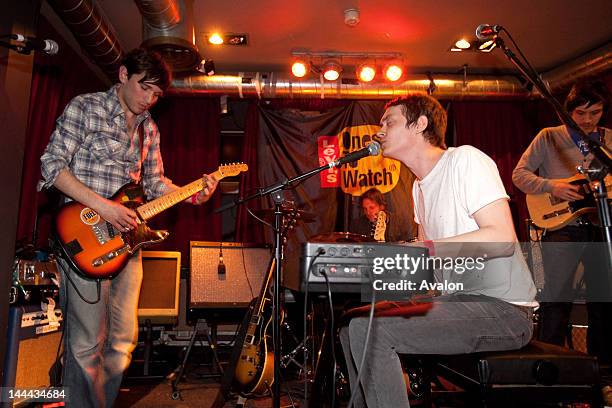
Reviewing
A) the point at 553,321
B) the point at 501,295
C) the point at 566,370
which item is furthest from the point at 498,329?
the point at 553,321

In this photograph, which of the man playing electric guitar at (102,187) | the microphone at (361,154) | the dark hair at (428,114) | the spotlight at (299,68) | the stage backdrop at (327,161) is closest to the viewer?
the microphone at (361,154)

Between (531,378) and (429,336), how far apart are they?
40 cm

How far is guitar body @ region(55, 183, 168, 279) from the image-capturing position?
2.29 meters

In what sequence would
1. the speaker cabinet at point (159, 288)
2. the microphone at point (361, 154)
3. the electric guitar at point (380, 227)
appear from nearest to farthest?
the microphone at point (361, 154), the speaker cabinet at point (159, 288), the electric guitar at point (380, 227)

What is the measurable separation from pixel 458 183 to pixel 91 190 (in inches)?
71.5

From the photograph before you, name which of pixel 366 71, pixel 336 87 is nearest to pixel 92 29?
pixel 336 87

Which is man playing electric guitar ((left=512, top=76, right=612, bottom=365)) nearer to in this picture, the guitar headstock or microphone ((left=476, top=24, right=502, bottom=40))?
microphone ((left=476, top=24, right=502, bottom=40))

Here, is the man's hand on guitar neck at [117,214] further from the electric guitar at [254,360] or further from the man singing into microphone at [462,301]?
the man singing into microphone at [462,301]

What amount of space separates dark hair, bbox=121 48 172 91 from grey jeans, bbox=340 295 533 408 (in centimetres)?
183

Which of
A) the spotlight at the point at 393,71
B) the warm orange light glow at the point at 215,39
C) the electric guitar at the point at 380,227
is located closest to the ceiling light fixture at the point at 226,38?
the warm orange light glow at the point at 215,39

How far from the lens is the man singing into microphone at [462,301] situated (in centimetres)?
153

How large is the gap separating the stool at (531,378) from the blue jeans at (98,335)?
1761mm

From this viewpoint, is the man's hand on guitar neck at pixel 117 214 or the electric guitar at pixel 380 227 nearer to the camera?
the man's hand on guitar neck at pixel 117 214

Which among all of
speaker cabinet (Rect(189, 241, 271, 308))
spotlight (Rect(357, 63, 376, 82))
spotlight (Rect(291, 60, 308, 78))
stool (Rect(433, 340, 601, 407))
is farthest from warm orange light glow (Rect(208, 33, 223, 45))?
stool (Rect(433, 340, 601, 407))
